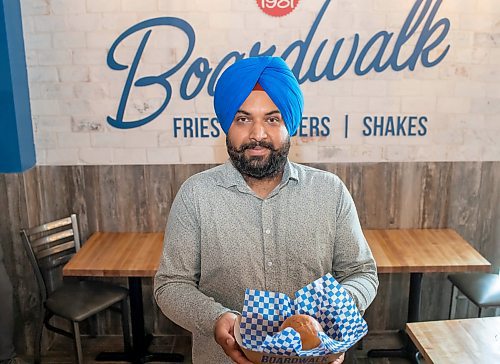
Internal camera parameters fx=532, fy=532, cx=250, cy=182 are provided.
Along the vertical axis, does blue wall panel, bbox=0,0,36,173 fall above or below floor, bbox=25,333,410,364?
above

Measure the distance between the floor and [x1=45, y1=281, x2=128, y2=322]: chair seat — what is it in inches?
22.9

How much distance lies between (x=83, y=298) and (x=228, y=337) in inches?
80.7

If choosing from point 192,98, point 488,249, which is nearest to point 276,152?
point 192,98

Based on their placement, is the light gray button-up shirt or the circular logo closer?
the light gray button-up shirt

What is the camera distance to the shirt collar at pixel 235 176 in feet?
5.34

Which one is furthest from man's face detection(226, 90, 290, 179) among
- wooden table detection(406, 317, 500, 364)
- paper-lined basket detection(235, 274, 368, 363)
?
wooden table detection(406, 317, 500, 364)

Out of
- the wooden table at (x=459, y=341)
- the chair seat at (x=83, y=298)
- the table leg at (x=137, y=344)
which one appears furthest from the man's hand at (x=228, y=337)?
the table leg at (x=137, y=344)

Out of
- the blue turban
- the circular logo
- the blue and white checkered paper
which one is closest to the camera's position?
the blue and white checkered paper

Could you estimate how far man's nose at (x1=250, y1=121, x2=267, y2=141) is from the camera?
5.10 feet

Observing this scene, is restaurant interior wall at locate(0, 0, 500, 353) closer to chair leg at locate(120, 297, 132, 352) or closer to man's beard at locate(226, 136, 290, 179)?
chair leg at locate(120, 297, 132, 352)

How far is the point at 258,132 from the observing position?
5.11 feet

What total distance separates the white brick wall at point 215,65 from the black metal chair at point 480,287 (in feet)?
2.47

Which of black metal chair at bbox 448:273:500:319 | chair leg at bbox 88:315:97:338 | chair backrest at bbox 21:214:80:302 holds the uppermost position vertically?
chair backrest at bbox 21:214:80:302

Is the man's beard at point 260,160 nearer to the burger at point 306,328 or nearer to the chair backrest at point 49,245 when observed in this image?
the burger at point 306,328
